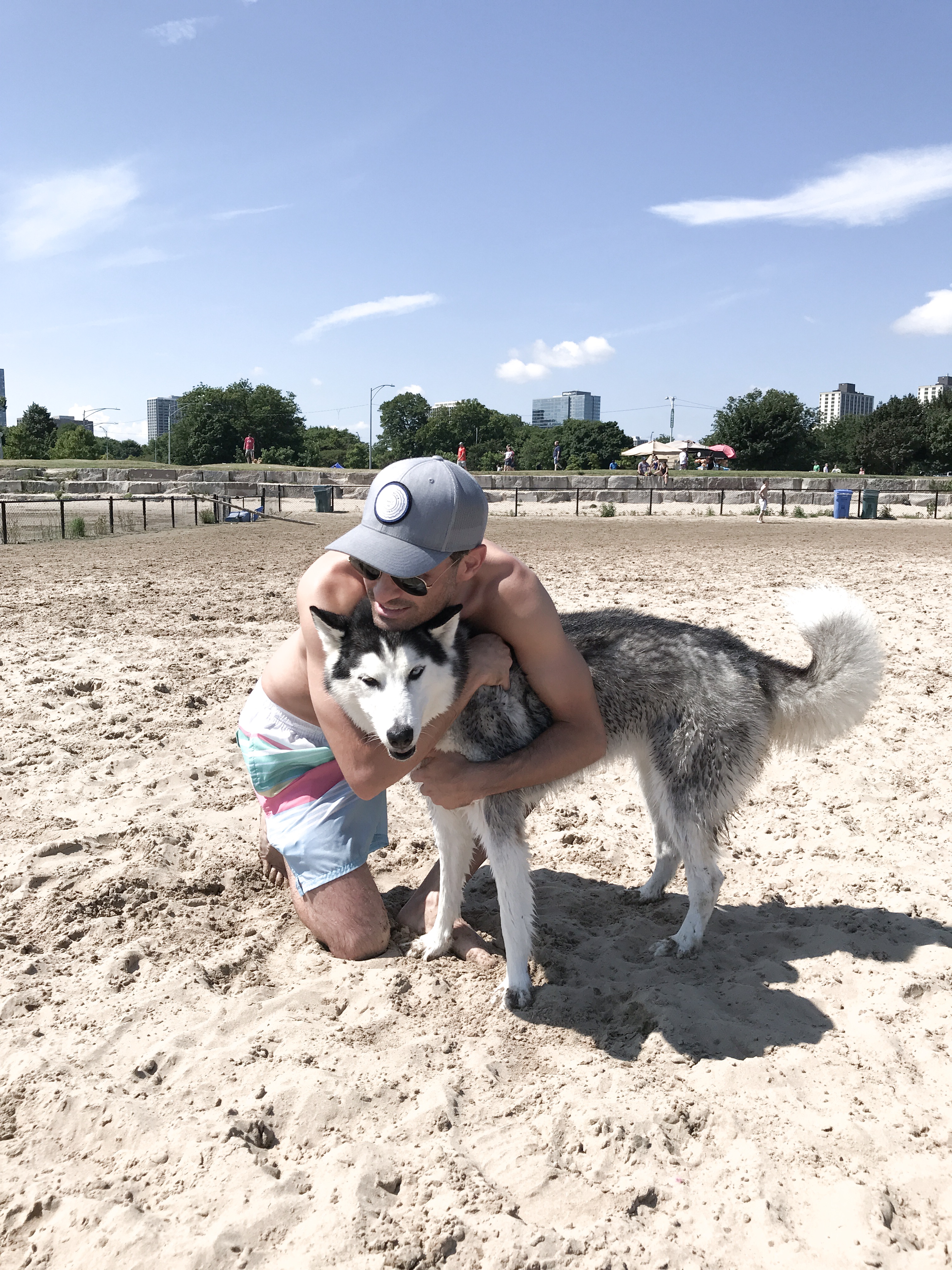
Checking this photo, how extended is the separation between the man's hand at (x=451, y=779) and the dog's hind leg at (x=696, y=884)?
90 centimetres

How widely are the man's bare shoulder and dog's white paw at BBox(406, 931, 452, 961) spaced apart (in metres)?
1.40

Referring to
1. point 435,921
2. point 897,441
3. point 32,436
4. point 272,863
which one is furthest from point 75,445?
point 435,921

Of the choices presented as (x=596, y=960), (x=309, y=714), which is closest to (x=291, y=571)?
(x=309, y=714)

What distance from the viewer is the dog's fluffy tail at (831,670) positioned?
350 cm

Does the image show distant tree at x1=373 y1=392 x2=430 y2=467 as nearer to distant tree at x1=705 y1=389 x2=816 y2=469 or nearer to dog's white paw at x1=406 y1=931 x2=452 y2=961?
distant tree at x1=705 y1=389 x2=816 y2=469

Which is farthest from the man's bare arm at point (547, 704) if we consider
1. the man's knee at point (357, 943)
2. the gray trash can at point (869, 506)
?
the gray trash can at point (869, 506)

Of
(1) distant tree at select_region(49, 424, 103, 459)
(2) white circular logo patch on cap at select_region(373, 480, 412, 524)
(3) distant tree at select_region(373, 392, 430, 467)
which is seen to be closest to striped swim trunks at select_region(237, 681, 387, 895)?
(2) white circular logo patch on cap at select_region(373, 480, 412, 524)

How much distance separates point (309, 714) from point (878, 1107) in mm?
2500

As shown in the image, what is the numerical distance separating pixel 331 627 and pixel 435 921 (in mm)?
1457

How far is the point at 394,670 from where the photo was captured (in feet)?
9.06

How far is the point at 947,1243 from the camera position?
209 centimetres

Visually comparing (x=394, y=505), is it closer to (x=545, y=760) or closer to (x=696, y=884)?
(x=545, y=760)

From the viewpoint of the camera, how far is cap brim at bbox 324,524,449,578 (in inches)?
106

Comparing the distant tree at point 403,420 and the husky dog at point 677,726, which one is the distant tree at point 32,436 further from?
the husky dog at point 677,726
